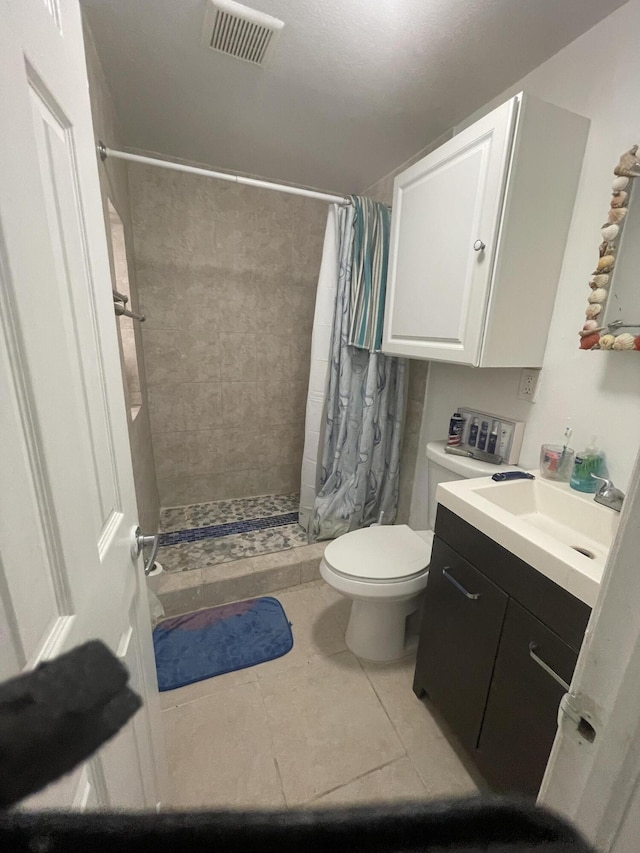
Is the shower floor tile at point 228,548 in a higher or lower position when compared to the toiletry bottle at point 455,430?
lower

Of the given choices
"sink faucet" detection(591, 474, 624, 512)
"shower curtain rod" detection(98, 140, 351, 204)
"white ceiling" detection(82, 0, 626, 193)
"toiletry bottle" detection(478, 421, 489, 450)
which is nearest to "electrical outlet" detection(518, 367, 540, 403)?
"toiletry bottle" detection(478, 421, 489, 450)

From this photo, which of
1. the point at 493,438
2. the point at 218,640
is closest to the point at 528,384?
the point at 493,438

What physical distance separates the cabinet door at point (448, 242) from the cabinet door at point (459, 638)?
2.31ft

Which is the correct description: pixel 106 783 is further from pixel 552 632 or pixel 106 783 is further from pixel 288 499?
pixel 288 499

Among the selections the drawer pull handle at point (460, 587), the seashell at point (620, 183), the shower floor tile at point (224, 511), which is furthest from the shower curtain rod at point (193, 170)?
the shower floor tile at point (224, 511)

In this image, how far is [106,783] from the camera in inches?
18.9

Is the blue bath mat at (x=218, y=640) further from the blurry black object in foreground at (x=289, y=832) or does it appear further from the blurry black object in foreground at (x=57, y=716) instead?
the blurry black object in foreground at (x=289, y=832)

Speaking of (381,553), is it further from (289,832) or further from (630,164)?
(630,164)

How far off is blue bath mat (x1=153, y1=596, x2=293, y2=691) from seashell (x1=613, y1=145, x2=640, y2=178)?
1.97m

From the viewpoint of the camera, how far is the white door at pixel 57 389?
1.06ft

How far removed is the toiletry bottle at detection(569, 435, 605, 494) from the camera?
1.05m

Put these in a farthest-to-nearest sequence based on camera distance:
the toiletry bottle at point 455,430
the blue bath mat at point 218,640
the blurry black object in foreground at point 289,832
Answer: the toiletry bottle at point 455,430
the blue bath mat at point 218,640
the blurry black object in foreground at point 289,832

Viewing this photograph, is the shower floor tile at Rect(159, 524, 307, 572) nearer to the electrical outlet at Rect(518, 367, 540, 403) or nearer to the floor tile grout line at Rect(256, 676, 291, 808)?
the floor tile grout line at Rect(256, 676, 291, 808)

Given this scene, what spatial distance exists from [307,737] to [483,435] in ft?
4.18
